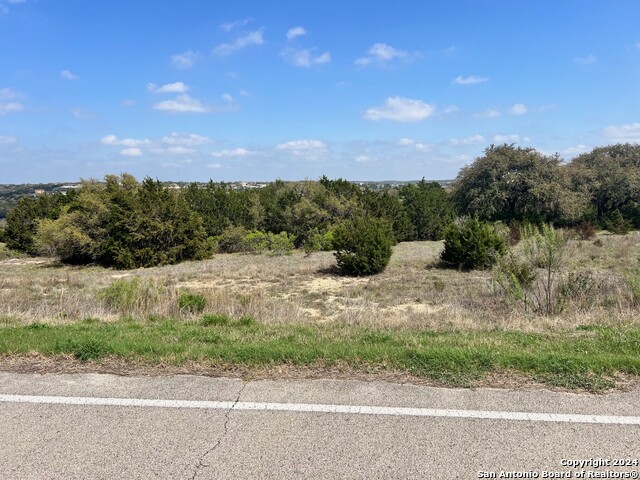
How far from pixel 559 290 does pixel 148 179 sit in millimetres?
31312

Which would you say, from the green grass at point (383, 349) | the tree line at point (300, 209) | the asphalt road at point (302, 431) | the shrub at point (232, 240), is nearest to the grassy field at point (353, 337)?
the green grass at point (383, 349)

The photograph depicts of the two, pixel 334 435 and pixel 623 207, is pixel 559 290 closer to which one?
pixel 334 435

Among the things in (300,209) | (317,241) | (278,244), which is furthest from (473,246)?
(300,209)

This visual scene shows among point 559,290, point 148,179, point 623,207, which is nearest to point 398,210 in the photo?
point 623,207

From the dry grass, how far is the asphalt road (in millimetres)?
3275

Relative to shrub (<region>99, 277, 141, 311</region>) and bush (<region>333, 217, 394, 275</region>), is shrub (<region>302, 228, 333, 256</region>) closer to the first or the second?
bush (<region>333, 217, 394, 275</region>)

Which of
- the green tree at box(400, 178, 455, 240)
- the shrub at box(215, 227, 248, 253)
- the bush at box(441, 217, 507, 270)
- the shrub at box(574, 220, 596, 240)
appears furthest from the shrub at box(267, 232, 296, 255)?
the shrub at box(574, 220, 596, 240)

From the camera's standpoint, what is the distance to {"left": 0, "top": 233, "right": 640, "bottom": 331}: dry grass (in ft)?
26.1

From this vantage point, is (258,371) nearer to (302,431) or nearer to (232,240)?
(302,431)

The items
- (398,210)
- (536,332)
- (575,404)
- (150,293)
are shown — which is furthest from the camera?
(398,210)

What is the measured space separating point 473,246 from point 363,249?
16.5 feet

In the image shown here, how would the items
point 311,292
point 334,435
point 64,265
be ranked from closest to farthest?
1. point 334,435
2. point 311,292
3. point 64,265

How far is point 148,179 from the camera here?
34219 millimetres

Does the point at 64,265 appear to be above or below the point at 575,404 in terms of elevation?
below
